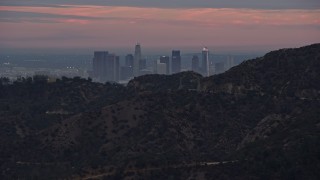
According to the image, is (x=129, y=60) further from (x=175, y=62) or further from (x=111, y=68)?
(x=111, y=68)

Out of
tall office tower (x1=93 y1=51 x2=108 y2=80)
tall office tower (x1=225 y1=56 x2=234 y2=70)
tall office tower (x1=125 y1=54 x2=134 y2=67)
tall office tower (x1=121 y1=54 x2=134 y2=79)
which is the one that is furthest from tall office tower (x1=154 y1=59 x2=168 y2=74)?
tall office tower (x1=225 y1=56 x2=234 y2=70)

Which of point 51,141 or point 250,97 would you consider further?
point 250,97

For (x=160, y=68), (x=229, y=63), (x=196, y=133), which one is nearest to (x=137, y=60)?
(x=160, y=68)

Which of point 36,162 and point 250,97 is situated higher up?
point 250,97

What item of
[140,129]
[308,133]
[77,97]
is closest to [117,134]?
[140,129]

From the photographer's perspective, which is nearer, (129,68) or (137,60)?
(129,68)

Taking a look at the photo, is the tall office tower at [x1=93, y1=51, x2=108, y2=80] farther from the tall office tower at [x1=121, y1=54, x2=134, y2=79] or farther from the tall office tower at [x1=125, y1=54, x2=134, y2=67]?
the tall office tower at [x1=125, y1=54, x2=134, y2=67]

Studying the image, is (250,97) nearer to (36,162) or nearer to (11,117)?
(36,162)
